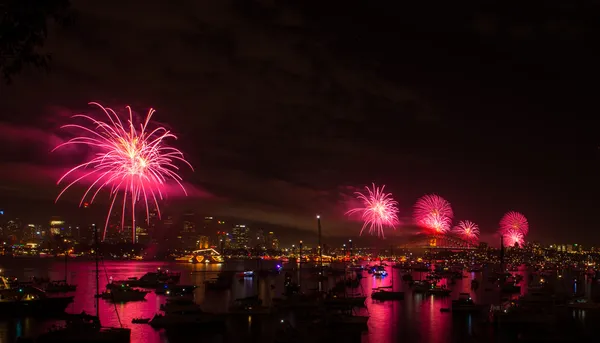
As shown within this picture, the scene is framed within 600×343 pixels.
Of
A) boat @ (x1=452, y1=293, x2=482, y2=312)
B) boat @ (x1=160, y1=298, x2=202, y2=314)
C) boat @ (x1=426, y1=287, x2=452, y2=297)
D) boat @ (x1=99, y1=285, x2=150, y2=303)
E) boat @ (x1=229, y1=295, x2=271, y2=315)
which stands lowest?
boat @ (x1=426, y1=287, x2=452, y2=297)

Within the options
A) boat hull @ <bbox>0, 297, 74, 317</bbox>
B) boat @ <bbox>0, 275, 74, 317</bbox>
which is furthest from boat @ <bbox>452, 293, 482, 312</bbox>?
boat hull @ <bbox>0, 297, 74, 317</bbox>

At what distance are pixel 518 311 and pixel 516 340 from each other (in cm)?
542

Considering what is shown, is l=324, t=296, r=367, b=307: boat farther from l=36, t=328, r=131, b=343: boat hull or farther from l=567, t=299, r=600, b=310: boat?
l=567, t=299, r=600, b=310: boat

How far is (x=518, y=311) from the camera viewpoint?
36.8 metres

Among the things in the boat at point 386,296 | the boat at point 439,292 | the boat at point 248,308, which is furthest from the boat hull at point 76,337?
the boat at point 439,292

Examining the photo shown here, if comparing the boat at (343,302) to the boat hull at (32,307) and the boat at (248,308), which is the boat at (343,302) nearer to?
the boat at (248,308)

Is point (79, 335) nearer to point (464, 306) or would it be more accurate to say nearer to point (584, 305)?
point (464, 306)

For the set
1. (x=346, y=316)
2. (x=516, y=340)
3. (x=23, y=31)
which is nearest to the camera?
(x=23, y=31)

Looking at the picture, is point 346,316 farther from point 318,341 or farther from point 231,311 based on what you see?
point 231,311

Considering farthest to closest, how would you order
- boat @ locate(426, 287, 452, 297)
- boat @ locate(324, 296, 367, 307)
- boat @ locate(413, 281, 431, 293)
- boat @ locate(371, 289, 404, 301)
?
boat @ locate(413, 281, 431, 293), boat @ locate(426, 287, 452, 297), boat @ locate(371, 289, 404, 301), boat @ locate(324, 296, 367, 307)

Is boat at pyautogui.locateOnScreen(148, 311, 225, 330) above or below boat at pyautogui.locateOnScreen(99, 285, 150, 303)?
above

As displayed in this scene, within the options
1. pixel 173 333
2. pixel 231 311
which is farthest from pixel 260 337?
pixel 231 311

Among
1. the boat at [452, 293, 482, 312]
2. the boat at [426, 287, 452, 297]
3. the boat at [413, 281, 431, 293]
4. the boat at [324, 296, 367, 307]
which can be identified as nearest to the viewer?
the boat at [324, 296, 367, 307]

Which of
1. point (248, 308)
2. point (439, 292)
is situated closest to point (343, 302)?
point (248, 308)
